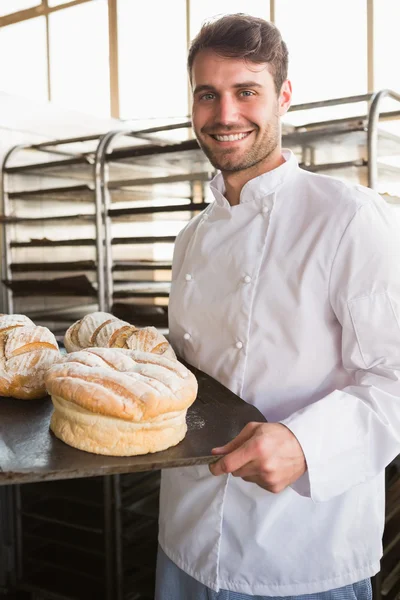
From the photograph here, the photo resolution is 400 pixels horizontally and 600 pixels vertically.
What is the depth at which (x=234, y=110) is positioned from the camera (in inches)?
59.9

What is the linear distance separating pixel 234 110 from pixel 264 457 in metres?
0.85

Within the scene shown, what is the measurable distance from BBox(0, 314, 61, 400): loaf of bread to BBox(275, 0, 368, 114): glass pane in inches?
155

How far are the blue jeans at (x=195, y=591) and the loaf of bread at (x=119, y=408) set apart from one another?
506mm

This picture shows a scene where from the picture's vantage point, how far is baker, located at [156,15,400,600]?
4.32ft

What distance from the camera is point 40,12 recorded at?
20.5 ft

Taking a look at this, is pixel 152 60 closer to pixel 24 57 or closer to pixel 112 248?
pixel 24 57

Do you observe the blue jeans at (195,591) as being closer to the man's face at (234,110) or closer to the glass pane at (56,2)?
the man's face at (234,110)

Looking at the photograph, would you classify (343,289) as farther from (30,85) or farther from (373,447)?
(30,85)

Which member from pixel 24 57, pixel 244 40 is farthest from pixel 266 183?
pixel 24 57

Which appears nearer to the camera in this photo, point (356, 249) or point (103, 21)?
point (356, 249)

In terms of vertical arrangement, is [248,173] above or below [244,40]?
below

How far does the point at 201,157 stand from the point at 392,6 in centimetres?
207

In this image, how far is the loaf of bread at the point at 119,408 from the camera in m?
1.21

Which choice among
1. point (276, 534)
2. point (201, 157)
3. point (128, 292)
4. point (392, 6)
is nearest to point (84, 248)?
point (128, 292)
